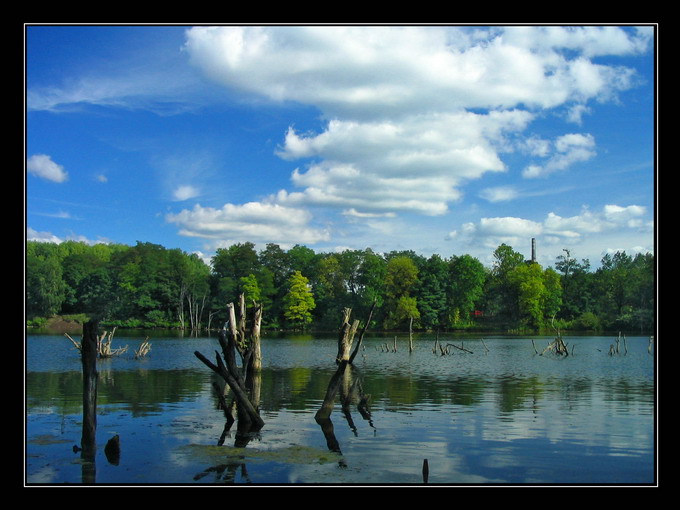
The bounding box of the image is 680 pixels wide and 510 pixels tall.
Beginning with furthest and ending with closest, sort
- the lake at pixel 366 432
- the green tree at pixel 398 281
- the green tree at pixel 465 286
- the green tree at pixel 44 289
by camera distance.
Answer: the green tree at pixel 465 286, the green tree at pixel 398 281, the green tree at pixel 44 289, the lake at pixel 366 432

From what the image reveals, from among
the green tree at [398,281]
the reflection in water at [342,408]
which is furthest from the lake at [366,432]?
the green tree at [398,281]

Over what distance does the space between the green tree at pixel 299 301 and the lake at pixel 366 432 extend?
63910 millimetres

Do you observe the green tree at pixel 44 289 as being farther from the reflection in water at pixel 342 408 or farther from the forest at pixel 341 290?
the reflection in water at pixel 342 408

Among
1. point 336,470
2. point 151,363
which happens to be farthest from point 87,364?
point 151,363

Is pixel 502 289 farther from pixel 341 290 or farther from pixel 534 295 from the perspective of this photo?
pixel 341 290

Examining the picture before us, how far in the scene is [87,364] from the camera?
1389 cm

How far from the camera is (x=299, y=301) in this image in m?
98.2

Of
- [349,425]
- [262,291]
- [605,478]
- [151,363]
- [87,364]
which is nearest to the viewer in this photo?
[605,478]

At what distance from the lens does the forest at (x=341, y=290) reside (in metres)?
96.5
